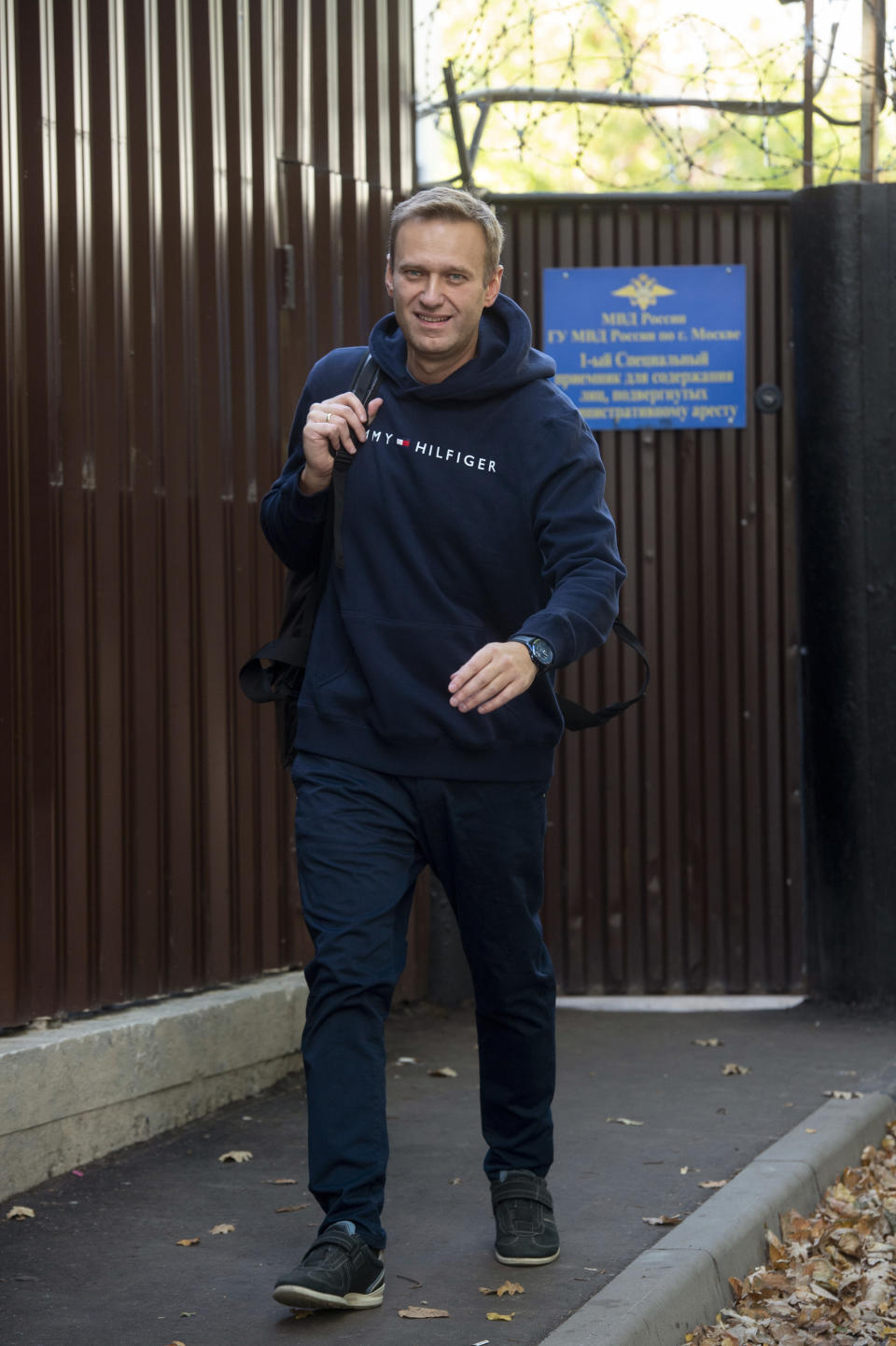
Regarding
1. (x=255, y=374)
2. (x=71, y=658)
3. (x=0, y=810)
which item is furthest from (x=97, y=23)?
(x=0, y=810)

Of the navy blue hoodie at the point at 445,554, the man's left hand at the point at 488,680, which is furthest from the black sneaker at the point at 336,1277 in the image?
the man's left hand at the point at 488,680

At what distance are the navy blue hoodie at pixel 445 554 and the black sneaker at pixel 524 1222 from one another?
0.93 meters

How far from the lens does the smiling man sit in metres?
3.89

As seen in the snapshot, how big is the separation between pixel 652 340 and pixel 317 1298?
4.71 metres

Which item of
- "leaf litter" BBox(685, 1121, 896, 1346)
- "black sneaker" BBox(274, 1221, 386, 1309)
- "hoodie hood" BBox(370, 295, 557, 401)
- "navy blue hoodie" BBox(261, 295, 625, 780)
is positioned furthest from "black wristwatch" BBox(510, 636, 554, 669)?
"leaf litter" BBox(685, 1121, 896, 1346)

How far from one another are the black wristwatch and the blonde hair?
90 centimetres

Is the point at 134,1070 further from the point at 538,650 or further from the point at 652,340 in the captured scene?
the point at 652,340

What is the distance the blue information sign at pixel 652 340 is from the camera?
7.38m

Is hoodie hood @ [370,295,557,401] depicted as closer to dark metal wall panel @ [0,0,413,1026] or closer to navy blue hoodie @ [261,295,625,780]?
navy blue hoodie @ [261,295,625,780]

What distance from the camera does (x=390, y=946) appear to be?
3.88 m

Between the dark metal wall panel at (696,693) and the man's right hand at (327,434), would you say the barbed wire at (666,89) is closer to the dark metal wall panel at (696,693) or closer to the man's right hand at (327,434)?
the dark metal wall panel at (696,693)

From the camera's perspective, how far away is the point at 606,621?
3.86m

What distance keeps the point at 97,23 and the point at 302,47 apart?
1338mm

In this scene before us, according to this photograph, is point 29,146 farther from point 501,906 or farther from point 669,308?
point 669,308
